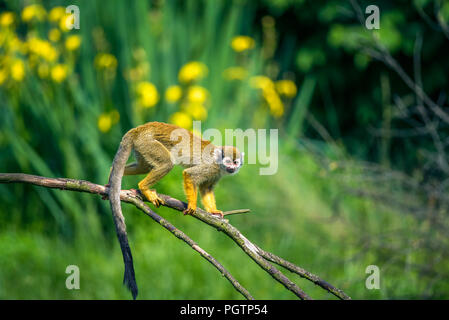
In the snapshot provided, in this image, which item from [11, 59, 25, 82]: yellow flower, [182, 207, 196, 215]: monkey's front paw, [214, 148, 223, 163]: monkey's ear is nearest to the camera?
[182, 207, 196, 215]: monkey's front paw

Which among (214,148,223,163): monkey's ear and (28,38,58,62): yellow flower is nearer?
(214,148,223,163): monkey's ear

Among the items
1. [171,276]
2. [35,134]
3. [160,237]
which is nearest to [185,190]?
[171,276]

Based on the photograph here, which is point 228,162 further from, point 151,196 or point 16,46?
point 16,46

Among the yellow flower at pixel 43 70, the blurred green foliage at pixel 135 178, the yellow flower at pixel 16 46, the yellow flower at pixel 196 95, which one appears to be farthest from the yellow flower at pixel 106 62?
the yellow flower at pixel 16 46

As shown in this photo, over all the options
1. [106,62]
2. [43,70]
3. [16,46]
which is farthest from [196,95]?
[16,46]

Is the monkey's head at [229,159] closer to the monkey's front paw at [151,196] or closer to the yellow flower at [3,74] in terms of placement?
the monkey's front paw at [151,196]

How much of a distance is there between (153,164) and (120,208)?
0.91 ft

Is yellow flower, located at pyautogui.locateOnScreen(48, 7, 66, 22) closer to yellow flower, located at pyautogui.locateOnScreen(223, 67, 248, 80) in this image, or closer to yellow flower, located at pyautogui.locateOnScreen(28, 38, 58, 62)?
yellow flower, located at pyautogui.locateOnScreen(28, 38, 58, 62)

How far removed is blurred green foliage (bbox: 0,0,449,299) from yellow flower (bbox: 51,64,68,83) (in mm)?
27

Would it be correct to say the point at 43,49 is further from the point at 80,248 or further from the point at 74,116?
the point at 80,248

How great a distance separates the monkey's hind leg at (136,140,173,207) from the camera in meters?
2.00

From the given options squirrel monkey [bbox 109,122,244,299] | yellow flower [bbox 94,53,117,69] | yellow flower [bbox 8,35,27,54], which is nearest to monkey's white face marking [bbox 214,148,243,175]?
squirrel monkey [bbox 109,122,244,299]

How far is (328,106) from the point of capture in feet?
33.6

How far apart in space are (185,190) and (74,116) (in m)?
5.13
